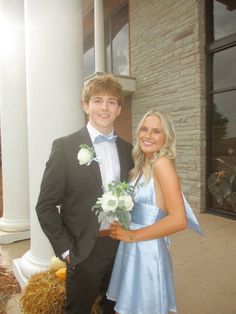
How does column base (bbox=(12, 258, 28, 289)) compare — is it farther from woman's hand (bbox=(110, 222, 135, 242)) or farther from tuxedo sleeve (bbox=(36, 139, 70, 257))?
woman's hand (bbox=(110, 222, 135, 242))

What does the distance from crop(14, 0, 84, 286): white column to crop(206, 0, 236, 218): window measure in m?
4.10

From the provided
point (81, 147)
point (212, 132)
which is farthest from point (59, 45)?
point (212, 132)

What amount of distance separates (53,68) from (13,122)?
2506 millimetres

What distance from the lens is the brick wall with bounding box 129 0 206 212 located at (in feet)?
21.9

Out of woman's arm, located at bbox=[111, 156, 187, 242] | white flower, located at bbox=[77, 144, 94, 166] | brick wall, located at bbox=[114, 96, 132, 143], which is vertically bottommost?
woman's arm, located at bbox=[111, 156, 187, 242]

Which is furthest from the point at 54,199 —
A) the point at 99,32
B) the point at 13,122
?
the point at 99,32

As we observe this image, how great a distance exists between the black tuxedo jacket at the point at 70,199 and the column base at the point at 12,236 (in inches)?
145

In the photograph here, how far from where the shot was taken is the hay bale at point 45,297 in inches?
105

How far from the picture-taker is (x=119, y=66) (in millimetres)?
10117

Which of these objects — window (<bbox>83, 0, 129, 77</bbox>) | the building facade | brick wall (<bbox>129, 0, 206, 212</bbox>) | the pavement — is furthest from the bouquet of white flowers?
window (<bbox>83, 0, 129, 77</bbox>)

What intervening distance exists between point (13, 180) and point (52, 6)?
3.34m

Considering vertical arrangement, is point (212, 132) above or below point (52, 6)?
below

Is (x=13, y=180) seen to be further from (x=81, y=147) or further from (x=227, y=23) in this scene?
(x=227, y=23)

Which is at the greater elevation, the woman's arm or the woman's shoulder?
the woman's shoulder
